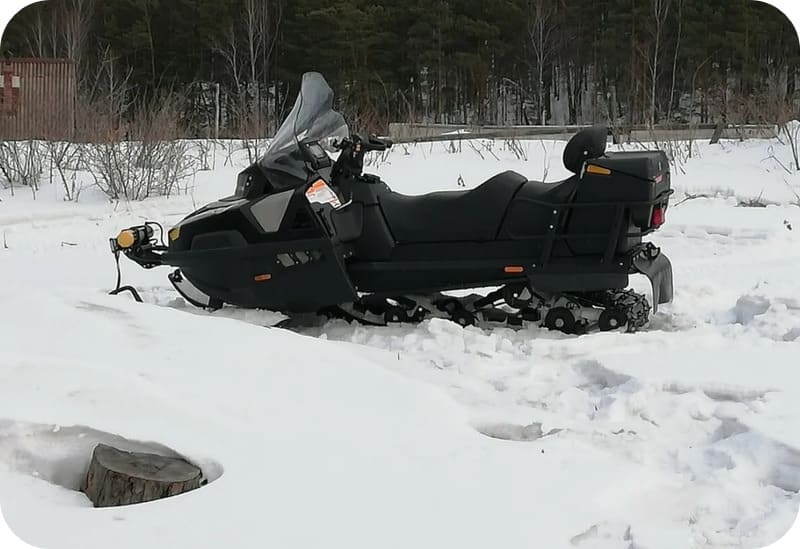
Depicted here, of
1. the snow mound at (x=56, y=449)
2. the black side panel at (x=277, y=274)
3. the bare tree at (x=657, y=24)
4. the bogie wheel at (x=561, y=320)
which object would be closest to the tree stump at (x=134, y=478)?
the snow mound at (x=56, y=449)

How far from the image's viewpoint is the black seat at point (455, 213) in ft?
14.5

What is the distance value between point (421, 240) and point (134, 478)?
2.39 m

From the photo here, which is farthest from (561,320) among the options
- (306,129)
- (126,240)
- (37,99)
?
(37,99)

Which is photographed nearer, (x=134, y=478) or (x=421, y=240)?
(x=134, y=478)

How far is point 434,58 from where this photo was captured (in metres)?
13.0

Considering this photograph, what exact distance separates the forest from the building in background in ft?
0.77

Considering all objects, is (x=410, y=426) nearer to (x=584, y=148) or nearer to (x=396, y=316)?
(x=396, y=316)

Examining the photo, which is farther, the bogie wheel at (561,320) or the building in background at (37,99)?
the building in background at (37,99)

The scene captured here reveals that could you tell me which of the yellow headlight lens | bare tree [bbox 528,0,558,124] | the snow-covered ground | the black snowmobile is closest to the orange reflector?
the black snowmobile

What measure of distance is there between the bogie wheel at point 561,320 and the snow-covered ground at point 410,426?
102mm

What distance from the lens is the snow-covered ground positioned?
222 centimetres

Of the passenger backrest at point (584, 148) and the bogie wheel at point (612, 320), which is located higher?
the passenger backrest at point (584, 148)

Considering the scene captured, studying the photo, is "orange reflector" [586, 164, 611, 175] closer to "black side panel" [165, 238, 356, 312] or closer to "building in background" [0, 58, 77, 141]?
"black side panel" [165, 238, 356, 312]

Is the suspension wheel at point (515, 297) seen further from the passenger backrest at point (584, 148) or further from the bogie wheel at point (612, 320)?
the passenger backrest at point (584, 148)
